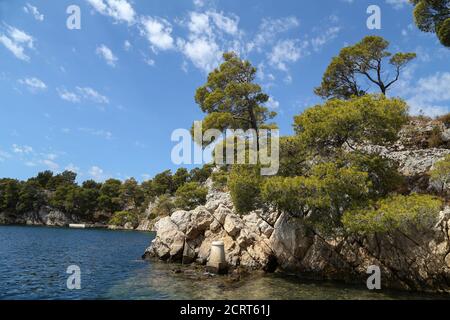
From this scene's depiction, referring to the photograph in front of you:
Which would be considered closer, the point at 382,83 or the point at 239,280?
the point at 239,280

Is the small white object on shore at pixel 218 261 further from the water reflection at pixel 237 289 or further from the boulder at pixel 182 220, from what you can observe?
the boulder at pixel 182 220

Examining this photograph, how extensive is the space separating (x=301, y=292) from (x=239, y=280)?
5337 millimetres

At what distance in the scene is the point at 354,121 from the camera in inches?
1035

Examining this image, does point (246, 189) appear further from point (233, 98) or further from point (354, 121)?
point (233, 98)

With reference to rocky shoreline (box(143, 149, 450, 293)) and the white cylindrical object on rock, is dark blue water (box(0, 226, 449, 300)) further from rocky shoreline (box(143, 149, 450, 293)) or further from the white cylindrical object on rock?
rocky shoreline (box(143, 149, 450, 293))

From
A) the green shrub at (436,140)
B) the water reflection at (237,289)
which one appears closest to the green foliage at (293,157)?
the water reflection at (237,289)

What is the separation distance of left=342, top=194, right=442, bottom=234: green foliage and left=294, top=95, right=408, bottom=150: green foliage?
20.0ft

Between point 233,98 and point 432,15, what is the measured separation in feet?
77.0

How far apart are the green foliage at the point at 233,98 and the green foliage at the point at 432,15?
735 inches

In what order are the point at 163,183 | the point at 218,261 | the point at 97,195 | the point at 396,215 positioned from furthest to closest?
the point at 97,195
the point at 163,183
the point at 218,261
the point at 396,215

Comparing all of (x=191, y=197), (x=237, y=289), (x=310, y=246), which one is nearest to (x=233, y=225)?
(x=310, y=246)

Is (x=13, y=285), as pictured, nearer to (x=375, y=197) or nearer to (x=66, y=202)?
(x=375, y=197)
